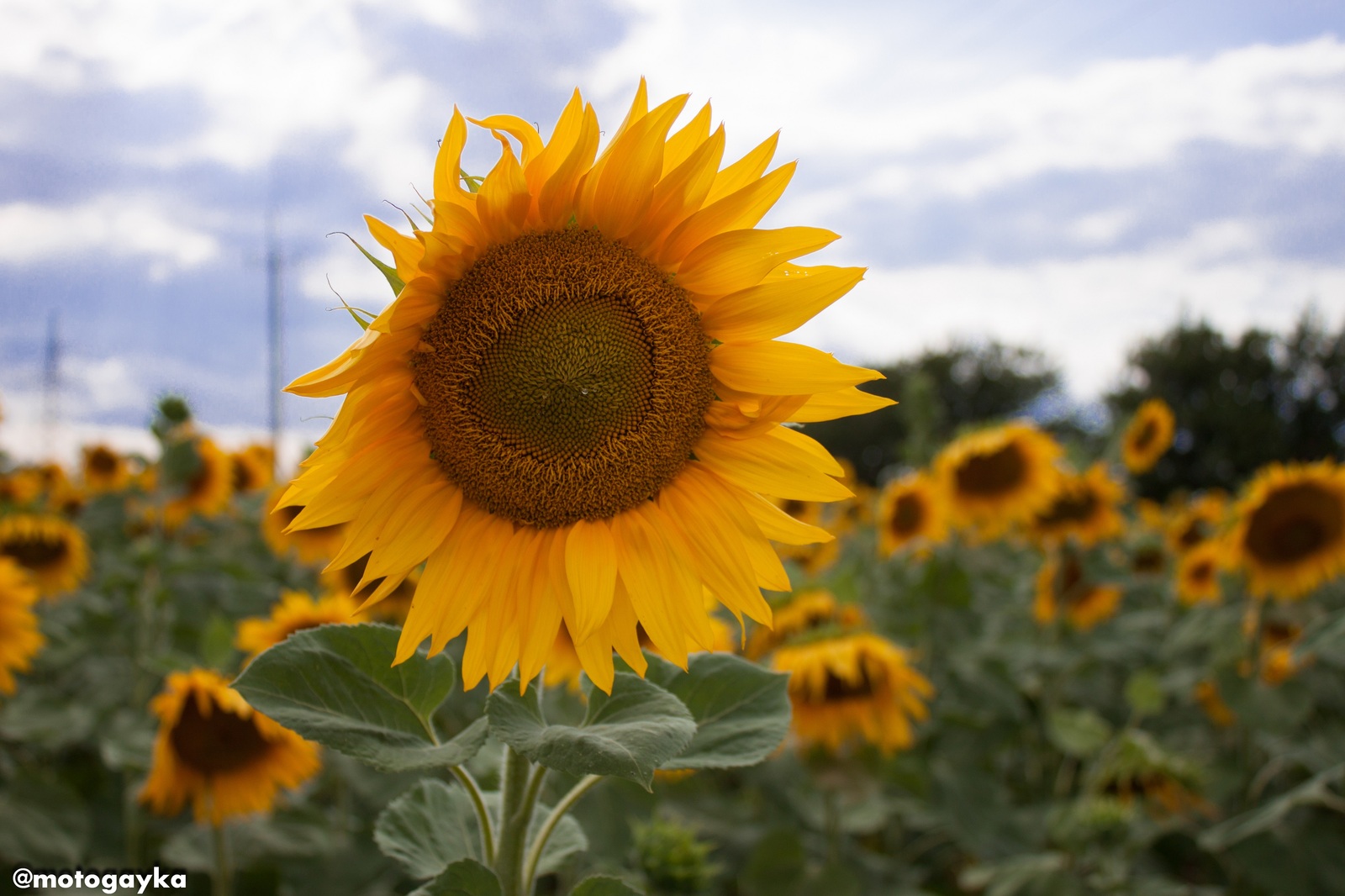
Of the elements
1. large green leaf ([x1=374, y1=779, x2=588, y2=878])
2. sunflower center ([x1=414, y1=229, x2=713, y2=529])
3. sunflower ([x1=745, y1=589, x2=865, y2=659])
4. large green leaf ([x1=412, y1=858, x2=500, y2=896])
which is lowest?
sunflower ([x1=745, y1=589, x2=865, y2=659])

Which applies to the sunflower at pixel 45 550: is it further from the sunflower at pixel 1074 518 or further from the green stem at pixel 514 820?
the sunflower at pixel 1074 518

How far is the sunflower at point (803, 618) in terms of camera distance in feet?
12.2

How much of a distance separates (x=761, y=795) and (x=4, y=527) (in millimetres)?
4543

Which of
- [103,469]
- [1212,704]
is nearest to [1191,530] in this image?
[1212,704]

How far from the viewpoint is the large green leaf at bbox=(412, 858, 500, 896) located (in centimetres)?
114

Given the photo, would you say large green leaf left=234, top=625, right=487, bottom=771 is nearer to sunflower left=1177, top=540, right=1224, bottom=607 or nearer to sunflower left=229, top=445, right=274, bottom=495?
sunflower left=1177, top=540, right=1224, bottom=607

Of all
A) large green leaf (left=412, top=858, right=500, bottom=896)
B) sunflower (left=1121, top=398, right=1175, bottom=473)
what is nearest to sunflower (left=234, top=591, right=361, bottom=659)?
large green leaf (left=412, top=858, right=500, bottom=896)

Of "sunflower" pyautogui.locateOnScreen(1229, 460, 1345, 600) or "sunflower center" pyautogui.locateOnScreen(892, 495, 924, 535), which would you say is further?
"sunflower center" pyautogui.locateOnScreen(892, 495, 924, 535)

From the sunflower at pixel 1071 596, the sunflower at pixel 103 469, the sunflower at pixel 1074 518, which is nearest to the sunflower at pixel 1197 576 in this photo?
the sunflower at pixel 1071 596

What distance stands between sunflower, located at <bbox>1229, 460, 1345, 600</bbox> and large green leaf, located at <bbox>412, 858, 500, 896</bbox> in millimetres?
4119

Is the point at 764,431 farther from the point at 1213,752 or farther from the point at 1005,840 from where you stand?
the point at 1213,752

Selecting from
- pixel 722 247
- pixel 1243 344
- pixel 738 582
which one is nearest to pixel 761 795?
pixel 738 582

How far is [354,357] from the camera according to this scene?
3.72 ft

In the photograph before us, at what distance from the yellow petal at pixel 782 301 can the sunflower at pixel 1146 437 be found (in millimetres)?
7968
